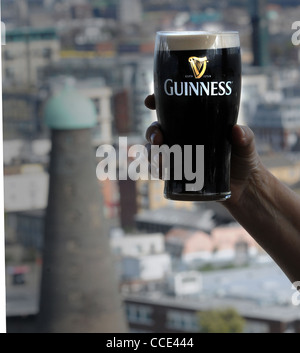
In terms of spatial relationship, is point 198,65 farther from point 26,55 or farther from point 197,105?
point 26,55

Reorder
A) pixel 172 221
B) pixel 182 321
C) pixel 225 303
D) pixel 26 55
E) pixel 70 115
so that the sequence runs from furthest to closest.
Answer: pixel 26 55, pixel 172 221, pixel 225 303, pixel 182 321, pixel 70 115

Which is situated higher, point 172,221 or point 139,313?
point 172,221

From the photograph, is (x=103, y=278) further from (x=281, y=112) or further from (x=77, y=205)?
(x=281, y=112)

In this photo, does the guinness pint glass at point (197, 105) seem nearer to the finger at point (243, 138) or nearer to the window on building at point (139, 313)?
the finger at point (243, 138)

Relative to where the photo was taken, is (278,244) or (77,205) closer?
(278,244)

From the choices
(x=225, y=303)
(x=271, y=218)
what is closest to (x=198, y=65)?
(x=271, y=218)

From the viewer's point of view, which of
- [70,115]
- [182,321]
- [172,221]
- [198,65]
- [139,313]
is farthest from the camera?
[172,221]
